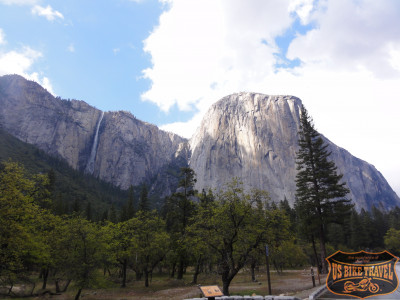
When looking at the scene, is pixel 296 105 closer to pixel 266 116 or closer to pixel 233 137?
pixel 266 116

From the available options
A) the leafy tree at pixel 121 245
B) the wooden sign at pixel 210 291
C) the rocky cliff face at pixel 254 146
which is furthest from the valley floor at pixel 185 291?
the rocky cliff face at pixel 254 146

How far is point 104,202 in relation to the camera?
145000 mm

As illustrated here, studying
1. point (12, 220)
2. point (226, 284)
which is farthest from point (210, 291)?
point (12, 220)

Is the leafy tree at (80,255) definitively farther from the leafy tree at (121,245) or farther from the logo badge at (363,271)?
the logo badge at (363,271)

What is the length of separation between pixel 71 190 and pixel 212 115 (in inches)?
4213

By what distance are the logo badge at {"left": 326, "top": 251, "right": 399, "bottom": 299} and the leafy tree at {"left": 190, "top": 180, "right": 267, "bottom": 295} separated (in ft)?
36.9

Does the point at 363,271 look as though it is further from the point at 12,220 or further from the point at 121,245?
the point at 121,245

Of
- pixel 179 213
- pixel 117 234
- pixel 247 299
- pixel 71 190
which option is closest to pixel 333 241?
pixel 179 213

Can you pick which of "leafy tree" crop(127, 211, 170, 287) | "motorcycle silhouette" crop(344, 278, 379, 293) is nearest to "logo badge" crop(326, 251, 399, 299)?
"motorcycle silhouette" crop(344, 278, 379, 293)

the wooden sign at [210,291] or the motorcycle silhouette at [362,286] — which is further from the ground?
the motorcycle silhouette at [362,286]

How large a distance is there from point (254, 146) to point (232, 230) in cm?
14985

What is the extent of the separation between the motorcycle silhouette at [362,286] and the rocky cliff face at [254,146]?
145 m

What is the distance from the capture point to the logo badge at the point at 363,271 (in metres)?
7.92

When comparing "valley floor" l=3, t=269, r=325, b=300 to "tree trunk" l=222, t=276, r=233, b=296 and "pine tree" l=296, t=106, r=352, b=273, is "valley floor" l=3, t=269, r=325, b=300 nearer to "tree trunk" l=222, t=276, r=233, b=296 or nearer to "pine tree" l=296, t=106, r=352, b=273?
"tree trunk" l=222, t=276, r=233, b=296
